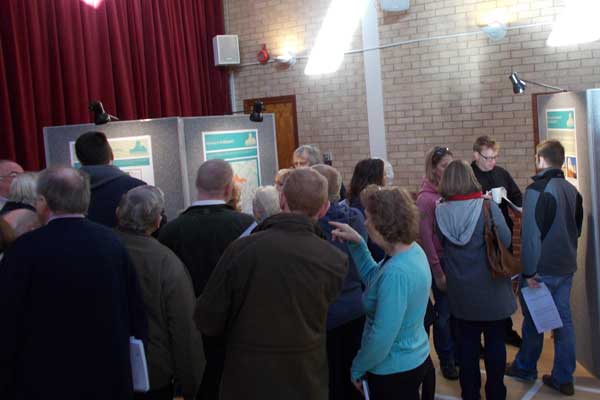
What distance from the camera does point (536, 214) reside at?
3887 mm

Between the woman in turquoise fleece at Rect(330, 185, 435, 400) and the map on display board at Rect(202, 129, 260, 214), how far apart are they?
2.72 metres

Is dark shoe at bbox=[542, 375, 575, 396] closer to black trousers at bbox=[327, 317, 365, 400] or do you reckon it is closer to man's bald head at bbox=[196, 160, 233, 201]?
black trousers at bbox=[327, 317, 365, 400]

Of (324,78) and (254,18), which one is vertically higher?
(254,18)

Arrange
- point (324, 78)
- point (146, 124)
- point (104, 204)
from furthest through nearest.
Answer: point (324, 78), point (146, 124), point (104, 204)

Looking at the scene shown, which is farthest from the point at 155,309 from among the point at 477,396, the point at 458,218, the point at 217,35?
the point at 217,35

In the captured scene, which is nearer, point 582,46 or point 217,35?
point 582,46

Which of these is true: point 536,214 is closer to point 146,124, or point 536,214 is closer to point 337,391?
point 337,391

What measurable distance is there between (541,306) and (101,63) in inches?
196

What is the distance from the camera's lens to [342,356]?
3.02 m

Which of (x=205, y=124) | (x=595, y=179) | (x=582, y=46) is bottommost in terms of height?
(x=595, y=179)

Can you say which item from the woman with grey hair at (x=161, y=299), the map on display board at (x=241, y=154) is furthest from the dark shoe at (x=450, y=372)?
the woman with grey hair at (x=161, y=299)

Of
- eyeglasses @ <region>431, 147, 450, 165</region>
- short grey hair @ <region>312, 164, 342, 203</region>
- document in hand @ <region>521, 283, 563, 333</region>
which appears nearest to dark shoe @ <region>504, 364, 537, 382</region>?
document in hand @ <region>521, 283, 563, 333</region>

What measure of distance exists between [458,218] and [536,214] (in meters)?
0.69

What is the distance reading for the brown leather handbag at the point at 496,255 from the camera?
340 centimetres
